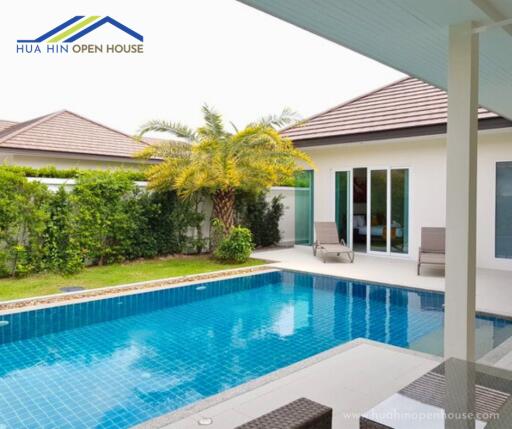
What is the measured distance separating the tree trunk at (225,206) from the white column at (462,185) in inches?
415

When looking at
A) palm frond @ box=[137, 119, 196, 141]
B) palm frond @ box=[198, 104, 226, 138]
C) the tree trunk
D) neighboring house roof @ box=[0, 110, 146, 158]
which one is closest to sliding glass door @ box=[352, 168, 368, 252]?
the tree trunk

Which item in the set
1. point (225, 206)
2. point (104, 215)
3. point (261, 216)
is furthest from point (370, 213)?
point (104, 215)

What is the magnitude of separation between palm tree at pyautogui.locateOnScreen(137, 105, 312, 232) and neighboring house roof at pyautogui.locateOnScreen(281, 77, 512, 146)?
7.04 ft

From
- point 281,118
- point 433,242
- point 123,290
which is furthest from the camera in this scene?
point 281,118

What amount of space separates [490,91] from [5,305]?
9847mm

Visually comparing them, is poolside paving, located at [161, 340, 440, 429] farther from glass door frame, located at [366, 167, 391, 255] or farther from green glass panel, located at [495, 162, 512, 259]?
glass door frame, located at [366, 167, 391, 255]

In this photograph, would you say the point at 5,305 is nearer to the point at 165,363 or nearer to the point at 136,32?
the point at 165,363

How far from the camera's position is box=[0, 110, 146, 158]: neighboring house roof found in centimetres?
1588

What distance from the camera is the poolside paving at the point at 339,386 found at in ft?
13.4

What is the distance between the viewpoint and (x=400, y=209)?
588 inches

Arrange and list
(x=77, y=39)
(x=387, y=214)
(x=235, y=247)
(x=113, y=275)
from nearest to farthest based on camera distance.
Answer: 1. (x=113, y=275)
2. (x=235, y=247)
3. (x=387, y=214)
4. (x=77, y=39)

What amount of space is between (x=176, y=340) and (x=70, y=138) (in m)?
13.1

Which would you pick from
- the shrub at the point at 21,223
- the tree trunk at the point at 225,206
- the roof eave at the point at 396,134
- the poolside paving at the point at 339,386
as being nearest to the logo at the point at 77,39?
the tree trunk at the point at 225,206

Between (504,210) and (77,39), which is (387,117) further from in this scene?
(77,39)
